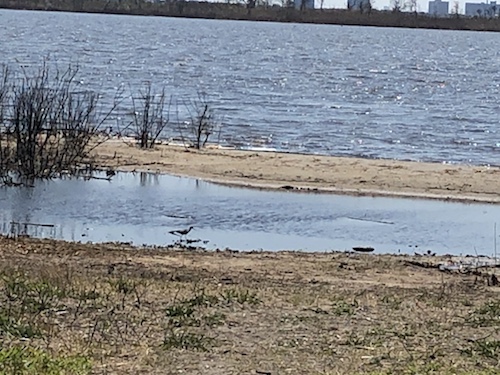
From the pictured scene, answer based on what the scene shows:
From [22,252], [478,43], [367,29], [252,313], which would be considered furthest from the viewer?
[367,29]

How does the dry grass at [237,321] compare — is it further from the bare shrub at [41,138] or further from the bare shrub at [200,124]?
the bare shrub at [200,124]

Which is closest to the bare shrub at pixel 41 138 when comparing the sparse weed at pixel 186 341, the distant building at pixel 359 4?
the sparse weed at pixel 186 341

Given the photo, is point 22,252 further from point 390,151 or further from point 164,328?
point 390,151

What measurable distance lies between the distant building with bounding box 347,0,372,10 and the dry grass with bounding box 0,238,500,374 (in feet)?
393

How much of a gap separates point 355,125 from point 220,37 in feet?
204

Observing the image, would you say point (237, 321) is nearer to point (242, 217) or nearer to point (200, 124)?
point (242, 217)

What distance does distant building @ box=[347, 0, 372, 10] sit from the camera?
130 metres

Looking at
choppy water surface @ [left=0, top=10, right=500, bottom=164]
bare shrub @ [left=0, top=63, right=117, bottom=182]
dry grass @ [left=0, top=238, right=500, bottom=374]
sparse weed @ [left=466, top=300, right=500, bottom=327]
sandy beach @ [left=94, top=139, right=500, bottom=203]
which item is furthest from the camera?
choppy water surface @ [left=0, top=10, right=500, bottom=164]

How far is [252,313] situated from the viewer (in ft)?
26.5

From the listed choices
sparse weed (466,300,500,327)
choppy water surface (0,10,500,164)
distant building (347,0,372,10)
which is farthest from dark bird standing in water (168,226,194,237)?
distant building (347,0,372,10)

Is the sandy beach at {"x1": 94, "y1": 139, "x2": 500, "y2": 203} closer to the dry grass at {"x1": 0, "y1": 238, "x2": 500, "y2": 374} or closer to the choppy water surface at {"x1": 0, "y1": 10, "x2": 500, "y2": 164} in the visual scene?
the choppy water surface at {"x1": 0, "y1": 10, "x2": 500, "y2": 164}

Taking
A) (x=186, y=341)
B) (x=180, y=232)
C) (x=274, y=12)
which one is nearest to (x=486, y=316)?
(x=186, y=341)

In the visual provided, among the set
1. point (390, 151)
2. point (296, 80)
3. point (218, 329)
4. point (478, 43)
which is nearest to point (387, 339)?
point (218, 329)

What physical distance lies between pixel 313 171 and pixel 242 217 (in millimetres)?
5576
